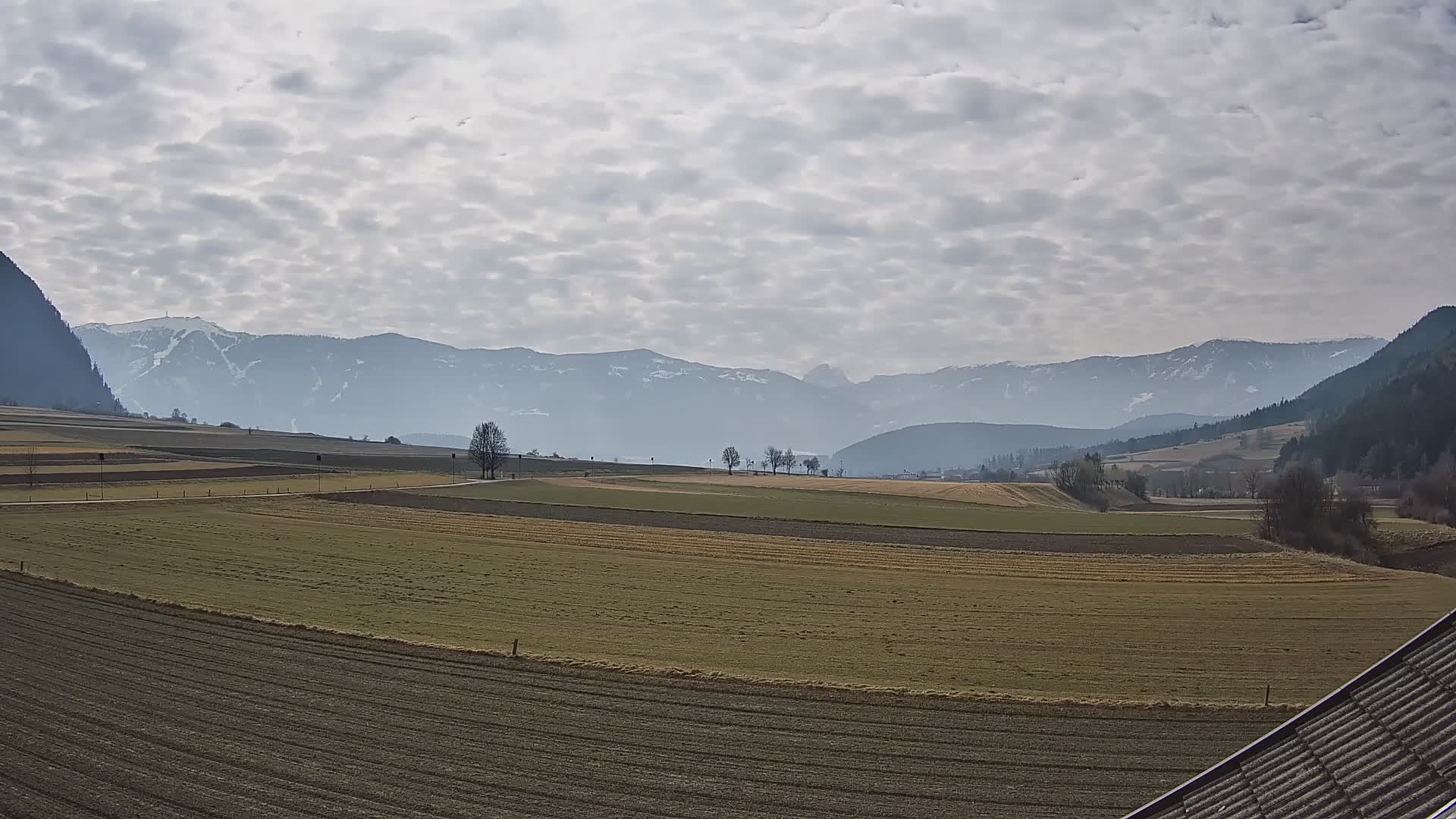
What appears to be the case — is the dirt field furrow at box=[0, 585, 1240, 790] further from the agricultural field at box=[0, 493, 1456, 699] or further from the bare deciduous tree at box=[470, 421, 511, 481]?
the bare deciduous tree at box=[470, 421, 511, 481]

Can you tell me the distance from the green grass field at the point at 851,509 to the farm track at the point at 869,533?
10.7 ft

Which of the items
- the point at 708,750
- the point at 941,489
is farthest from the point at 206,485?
the point at 708,750

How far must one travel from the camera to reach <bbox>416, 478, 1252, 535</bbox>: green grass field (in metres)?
79.2

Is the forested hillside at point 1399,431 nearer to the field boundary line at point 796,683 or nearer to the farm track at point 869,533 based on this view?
the farm track at point 869,533

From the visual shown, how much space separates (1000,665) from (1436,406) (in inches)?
7556

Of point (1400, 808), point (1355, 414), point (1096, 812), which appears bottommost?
point (1096, 812)

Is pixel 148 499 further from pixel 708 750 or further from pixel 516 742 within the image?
pixel 708 750

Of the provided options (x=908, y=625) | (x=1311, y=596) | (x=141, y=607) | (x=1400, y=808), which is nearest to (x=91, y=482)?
(x=141, y=607)

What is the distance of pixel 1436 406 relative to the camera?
575 ft

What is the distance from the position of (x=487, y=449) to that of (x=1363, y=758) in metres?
138

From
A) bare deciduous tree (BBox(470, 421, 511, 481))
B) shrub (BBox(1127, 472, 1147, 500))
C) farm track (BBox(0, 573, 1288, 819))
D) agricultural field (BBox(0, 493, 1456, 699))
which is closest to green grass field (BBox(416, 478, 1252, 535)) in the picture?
bare deciduous tree (BBox(470, 421, 511, 481))

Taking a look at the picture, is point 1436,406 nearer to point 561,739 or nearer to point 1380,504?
point 1380,504

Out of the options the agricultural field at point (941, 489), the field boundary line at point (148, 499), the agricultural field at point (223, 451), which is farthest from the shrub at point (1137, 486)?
the field boundary line at point (148, 499)

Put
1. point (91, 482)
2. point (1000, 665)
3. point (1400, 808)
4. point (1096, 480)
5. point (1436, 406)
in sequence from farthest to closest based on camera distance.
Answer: point (1436, 406) < point (1096, 480) < point (91, 482) < point (1000, 665) < point (1400, 808)
